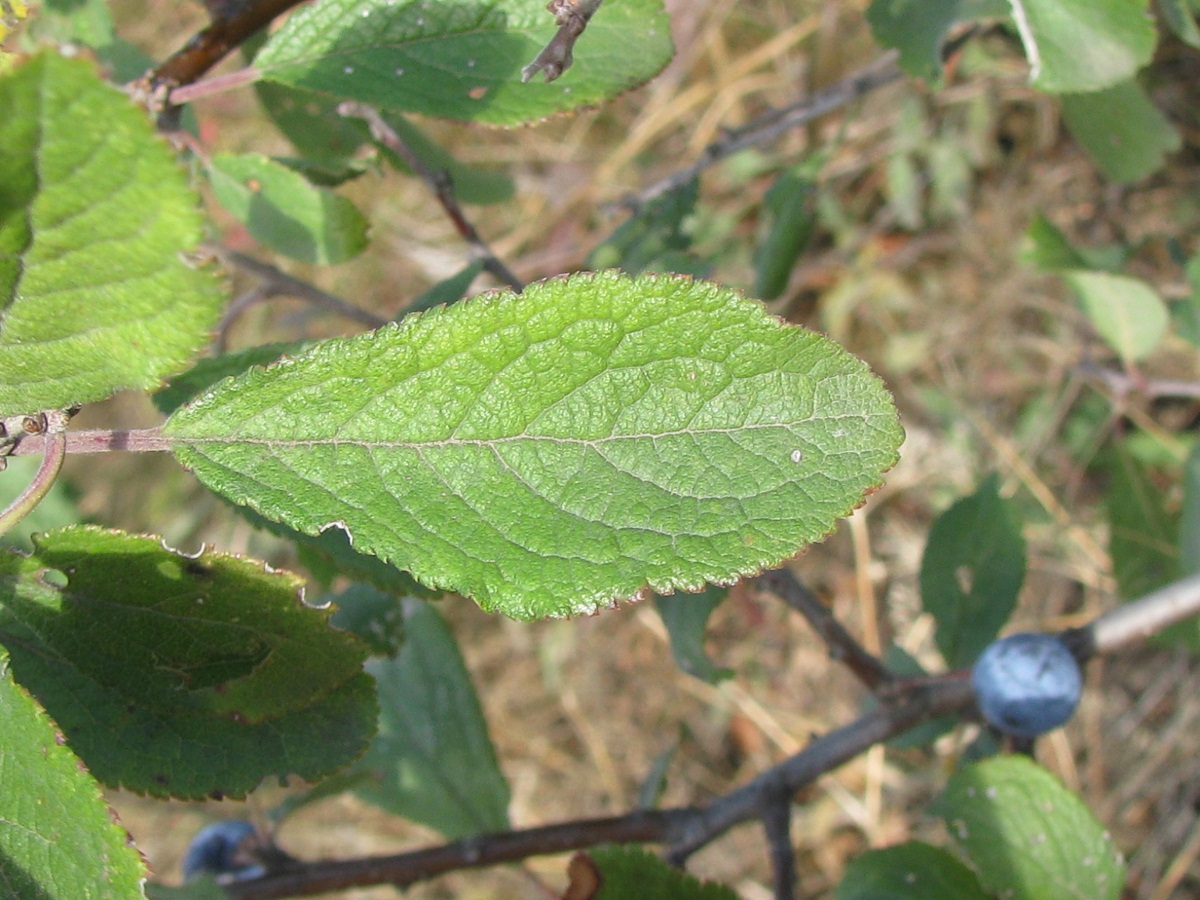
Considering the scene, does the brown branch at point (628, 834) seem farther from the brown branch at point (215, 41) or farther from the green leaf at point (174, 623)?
the brown branch at point (215, 41)

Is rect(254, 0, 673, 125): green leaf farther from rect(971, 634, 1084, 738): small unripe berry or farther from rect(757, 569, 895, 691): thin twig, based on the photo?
rect(971, 634, 1084, 738): small unripe berry

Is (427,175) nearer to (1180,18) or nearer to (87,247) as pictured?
(87,247)

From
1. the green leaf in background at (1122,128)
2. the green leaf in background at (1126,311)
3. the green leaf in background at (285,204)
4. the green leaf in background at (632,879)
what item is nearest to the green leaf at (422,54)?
the green leaf in background at (285,204)

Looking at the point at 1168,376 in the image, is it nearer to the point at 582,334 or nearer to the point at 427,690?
the point at 427,690

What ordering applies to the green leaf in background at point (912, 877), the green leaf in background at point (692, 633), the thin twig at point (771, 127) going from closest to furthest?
the green leaf in background at point (912, 877)
the green leaf in background at point (692, 633)
the thin twig at point (771, 127)

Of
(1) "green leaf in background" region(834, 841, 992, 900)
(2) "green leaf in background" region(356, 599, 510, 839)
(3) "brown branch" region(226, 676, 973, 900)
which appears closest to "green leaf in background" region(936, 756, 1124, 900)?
(1) "green leaf in background" region(834, 841, 992, 900)
